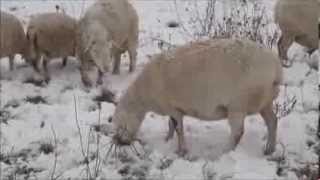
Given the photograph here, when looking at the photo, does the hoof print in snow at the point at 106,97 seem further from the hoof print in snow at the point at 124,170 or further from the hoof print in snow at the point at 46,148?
the hoof print in snow at the point at 124,170

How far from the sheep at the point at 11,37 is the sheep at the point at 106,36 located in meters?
0.73

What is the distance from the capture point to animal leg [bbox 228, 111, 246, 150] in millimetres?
5629

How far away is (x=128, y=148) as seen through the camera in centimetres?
612

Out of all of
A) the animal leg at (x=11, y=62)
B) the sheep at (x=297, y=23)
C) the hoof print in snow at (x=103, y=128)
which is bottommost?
the hoof print in snow at (x=103, y=128)

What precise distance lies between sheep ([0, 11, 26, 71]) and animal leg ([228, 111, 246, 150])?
10.9ft

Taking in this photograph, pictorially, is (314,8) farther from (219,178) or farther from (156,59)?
(219,178)

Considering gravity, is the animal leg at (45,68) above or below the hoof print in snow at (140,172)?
above

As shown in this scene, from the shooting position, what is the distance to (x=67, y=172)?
18.9ft

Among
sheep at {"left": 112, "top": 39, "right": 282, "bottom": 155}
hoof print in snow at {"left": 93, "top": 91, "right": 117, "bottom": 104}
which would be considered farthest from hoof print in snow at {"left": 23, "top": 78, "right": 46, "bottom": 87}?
sheep at {"left": 112, "top": 39, "right": 282, "bottom": 155}

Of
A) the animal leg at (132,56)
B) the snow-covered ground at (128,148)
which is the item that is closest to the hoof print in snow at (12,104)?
the snow-covered ground at (128,148)

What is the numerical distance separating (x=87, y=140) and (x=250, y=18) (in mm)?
3197

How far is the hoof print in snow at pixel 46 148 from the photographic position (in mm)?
6148

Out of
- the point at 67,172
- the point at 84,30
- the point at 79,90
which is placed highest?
the point at 84,30

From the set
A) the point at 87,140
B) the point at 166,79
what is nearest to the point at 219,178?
the point at 166,79
